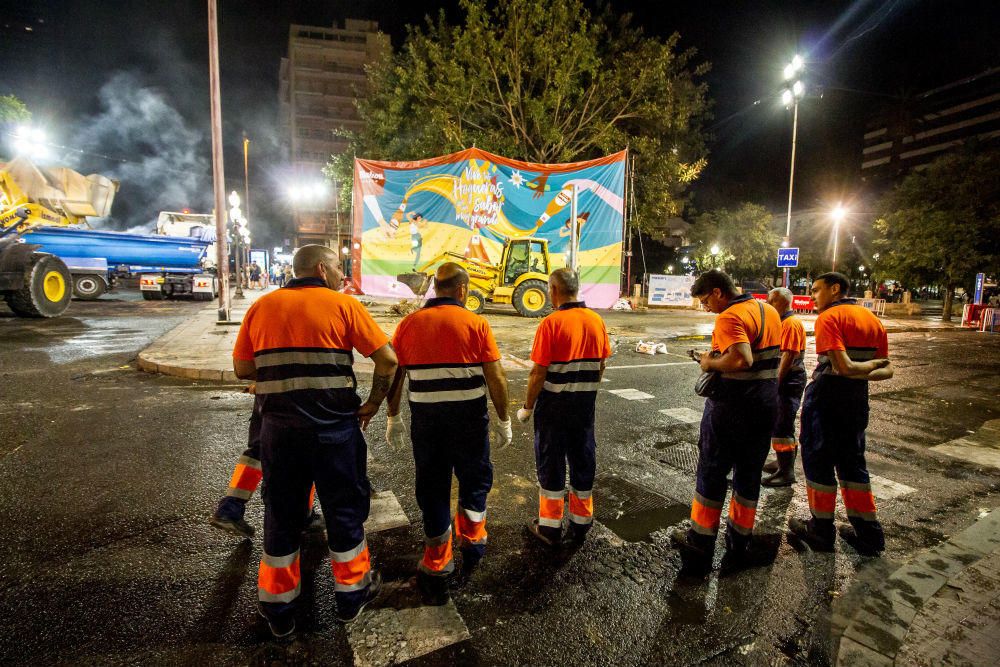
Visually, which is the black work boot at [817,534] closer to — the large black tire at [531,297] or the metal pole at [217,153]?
the metal pole at [217,153]

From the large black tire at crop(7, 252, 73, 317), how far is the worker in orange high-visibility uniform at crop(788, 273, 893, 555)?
15941mm

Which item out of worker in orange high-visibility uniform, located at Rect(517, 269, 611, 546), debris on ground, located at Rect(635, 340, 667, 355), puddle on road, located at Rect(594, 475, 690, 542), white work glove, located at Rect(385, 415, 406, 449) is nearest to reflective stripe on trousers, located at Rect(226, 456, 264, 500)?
white work glove, located at Rect(385, 415, 406, 449)

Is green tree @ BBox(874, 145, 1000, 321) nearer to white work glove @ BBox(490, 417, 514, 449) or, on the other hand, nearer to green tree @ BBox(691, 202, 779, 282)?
green tree @ BBox(691, 202, 779, 282)

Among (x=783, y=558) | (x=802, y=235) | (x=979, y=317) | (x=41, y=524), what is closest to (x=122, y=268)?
(x=41, y=524)

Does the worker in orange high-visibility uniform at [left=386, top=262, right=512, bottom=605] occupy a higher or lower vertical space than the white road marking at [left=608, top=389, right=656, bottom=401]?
higher

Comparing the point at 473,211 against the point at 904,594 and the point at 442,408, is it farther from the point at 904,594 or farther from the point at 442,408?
the point at 904,594

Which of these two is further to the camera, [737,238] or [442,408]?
[737,238]

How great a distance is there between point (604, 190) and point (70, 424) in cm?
1704

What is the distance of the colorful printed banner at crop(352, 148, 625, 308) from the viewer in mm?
18094

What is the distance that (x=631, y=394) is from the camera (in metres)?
7.11

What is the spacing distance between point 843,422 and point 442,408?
2652 millimetres

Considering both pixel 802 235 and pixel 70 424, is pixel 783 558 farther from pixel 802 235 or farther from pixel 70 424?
pixel 802 235

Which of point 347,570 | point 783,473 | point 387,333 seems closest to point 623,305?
point 387,333

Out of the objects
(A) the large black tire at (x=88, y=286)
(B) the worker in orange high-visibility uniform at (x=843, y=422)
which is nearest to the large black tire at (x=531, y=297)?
(B) the worker in orange high-visibility uniform at (x=843, y=422)
